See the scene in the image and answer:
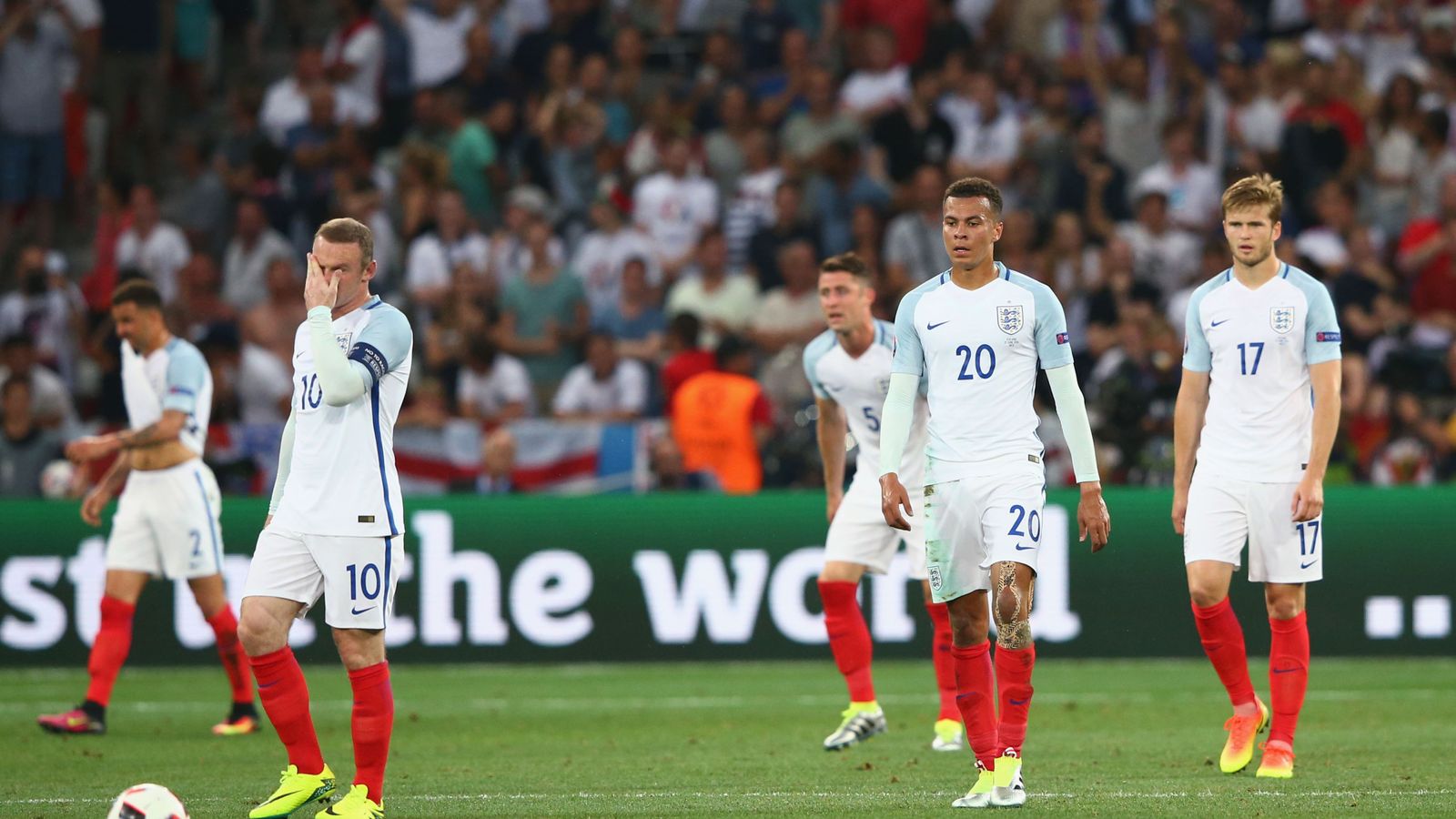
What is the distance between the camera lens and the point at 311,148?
2025cm

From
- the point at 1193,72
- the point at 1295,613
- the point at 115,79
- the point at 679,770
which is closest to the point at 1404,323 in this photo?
the point at 1193,72

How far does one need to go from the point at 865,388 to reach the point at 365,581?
3.89 metres

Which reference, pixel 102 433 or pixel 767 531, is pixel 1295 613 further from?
pixel 102 433

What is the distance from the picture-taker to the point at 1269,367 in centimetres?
924

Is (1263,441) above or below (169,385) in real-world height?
below

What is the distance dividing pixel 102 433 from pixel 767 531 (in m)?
5.75

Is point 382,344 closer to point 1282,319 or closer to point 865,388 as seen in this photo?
point 865,388

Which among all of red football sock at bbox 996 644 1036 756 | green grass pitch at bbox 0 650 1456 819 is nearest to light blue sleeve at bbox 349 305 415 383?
green grass pitch at bbox 0 650 1456 819

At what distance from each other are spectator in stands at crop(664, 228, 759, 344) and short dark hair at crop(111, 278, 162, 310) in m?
7.01

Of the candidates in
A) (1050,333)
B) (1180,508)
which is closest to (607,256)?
(1180,508)

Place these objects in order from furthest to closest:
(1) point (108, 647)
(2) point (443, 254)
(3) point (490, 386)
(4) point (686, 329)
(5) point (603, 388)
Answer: (2) point (443, 254) < (3) point (490, 386) < (5) point (603, 388) < (4) point (686, 329) < (1) point (108, 647)

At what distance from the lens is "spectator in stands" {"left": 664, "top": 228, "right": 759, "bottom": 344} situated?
18.1 meters

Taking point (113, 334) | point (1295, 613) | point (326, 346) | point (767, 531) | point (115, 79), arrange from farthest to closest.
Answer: point (115, 79) → point (113, 334) → point (767, 531) → point (1295, 613) → point (326, 346)

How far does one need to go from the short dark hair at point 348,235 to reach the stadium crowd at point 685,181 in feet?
26.0
